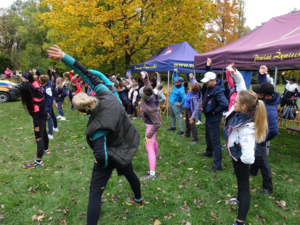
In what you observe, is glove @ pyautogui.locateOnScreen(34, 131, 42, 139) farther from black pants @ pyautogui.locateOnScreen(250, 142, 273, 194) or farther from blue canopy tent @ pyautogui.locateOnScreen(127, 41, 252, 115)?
blue canopy tent @ pyautogui.locateOnScreen(127, 41, 252, 115)

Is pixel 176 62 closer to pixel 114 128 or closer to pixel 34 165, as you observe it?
pixel 34 165

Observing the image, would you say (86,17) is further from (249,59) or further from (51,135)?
(249,59)

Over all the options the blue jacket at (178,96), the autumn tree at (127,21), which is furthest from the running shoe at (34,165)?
the autumn tree at (127,21)

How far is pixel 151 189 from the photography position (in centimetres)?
391

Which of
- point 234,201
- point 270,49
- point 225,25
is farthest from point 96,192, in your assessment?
point 225,25

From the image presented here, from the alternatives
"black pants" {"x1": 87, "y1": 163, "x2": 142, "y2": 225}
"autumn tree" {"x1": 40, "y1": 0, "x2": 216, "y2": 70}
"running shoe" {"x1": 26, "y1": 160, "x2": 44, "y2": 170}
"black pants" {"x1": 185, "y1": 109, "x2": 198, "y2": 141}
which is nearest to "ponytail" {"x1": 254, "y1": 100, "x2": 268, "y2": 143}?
"black pants" {"x1": 87, "y1": 163, "x2": 142, "y2": 225}

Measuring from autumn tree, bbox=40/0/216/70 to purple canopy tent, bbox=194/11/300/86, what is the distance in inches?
288

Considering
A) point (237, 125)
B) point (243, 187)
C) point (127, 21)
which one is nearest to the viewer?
point (237, 125)

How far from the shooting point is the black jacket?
2258mm

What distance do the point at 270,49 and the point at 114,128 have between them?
14.6 ft

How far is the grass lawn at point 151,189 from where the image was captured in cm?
320

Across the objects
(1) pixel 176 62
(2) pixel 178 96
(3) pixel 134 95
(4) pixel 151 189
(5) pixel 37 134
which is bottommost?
(4) pixel 151 189

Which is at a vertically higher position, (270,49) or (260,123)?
(270,49)

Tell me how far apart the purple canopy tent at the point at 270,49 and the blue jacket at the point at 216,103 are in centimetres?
147
